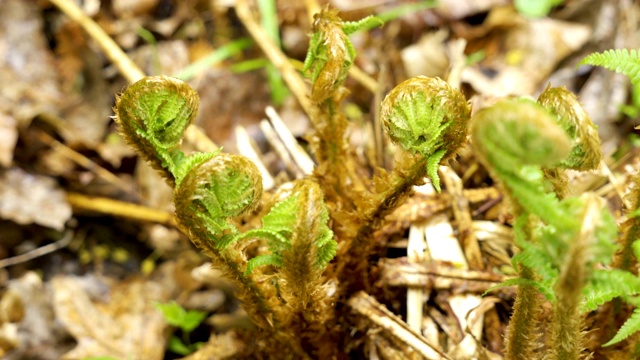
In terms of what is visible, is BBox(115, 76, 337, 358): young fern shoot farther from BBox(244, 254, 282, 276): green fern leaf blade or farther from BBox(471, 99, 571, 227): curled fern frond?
BBox(471, 99, 571, 227): curled fern frond

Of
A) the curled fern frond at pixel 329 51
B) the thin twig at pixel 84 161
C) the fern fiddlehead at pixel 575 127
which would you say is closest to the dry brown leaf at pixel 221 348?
the curled fern frond at pixel 329 51

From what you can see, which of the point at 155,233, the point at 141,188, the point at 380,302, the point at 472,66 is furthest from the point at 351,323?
the point at 472,66

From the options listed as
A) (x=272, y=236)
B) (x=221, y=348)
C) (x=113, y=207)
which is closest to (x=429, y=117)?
(x=272, y=236)

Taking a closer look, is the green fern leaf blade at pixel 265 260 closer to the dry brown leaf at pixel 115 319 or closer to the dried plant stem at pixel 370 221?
the dried plant stem at pixel 370 221

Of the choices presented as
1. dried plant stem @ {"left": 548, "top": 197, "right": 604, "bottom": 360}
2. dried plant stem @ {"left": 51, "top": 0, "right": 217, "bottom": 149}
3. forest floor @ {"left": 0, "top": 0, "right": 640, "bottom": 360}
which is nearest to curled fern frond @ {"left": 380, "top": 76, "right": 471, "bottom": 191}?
dried plant stem @ {"left": 548, "top": 197, "right": 604, "bottom": 360}

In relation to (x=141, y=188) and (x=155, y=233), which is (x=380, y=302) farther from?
(x=141, y=188)
